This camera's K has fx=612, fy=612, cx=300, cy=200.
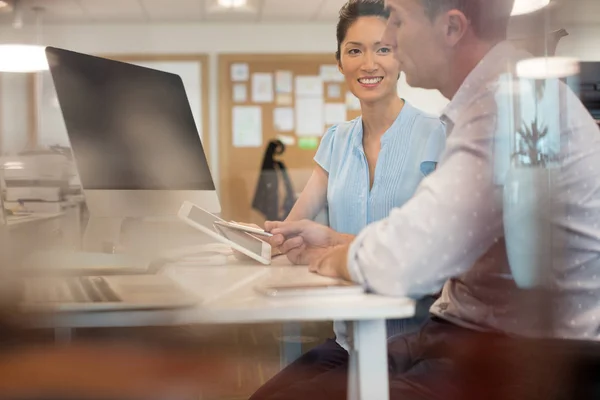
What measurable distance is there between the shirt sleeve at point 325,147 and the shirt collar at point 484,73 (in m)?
0.18

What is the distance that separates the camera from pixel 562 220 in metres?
1.03

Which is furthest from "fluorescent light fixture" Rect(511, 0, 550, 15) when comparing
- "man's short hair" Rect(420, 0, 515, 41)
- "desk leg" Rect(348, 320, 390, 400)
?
"desk leg" Rect(348, 320, 390, 400)

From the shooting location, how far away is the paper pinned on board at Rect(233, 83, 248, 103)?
0.97m

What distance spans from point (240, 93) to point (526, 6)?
50cm

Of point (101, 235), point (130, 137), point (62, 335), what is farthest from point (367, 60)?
point (62, 335)

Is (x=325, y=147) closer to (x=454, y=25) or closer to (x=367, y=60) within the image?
(x=367, y=60)

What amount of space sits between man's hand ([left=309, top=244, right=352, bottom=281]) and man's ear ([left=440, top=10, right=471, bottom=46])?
0.37 metres

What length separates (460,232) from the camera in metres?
0.94

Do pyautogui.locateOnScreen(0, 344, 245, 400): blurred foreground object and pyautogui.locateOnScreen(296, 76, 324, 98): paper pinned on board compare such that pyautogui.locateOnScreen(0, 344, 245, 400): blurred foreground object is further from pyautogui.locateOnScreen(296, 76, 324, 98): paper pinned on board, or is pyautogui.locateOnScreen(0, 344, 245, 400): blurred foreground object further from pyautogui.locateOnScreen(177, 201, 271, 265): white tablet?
pyautogui.locateOnScreen(296, 76, 324, 98): paper pinned on board

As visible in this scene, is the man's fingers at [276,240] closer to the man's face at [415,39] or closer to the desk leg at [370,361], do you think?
the desk leg at [370,361]

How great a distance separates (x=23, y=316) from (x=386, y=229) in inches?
21.9

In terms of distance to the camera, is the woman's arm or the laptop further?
the woman's arm

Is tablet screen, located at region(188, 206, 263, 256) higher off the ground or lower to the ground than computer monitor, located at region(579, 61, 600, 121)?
lower

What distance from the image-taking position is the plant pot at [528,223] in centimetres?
99
